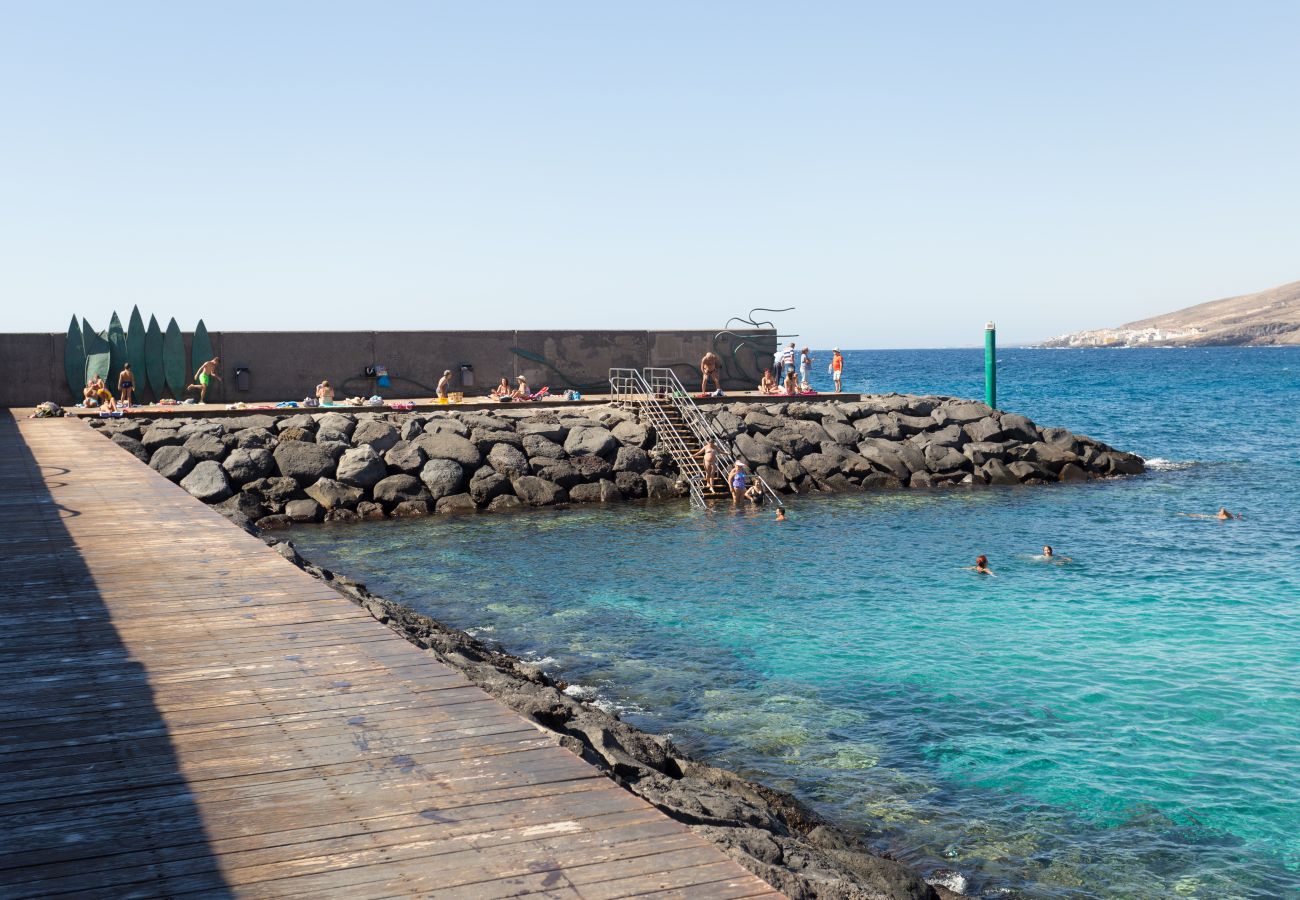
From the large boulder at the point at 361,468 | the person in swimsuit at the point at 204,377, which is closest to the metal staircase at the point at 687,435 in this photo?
the large boulder at the point at 361,468

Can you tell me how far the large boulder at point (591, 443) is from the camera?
90.5 feet

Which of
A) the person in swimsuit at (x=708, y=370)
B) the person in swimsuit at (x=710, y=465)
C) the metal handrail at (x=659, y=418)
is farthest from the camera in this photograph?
the person in swimsuit at (x=708, y=370)

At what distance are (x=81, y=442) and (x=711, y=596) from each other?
44.9ft

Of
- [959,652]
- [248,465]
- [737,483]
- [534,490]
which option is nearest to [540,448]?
[534,490]

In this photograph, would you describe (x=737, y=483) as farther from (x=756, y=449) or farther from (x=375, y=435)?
(x=375, y=435)

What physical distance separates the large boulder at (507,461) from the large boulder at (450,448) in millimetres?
340

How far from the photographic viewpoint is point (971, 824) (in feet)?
29.3

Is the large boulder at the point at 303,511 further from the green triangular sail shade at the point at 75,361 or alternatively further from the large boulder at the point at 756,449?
the large boulder at the point at 756,449

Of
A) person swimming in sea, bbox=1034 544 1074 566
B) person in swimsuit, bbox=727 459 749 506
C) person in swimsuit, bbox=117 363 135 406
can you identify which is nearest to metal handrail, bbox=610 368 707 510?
person in swimsuit, bbox=727 459 749 506

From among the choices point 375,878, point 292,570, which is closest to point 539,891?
point 375,878

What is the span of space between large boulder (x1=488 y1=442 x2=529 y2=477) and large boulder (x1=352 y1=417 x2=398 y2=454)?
7.87ft

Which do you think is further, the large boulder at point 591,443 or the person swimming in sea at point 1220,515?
the large boulder at point 591,443

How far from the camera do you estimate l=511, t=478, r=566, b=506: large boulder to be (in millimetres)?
26297

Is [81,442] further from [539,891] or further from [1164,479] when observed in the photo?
[1164,479]
